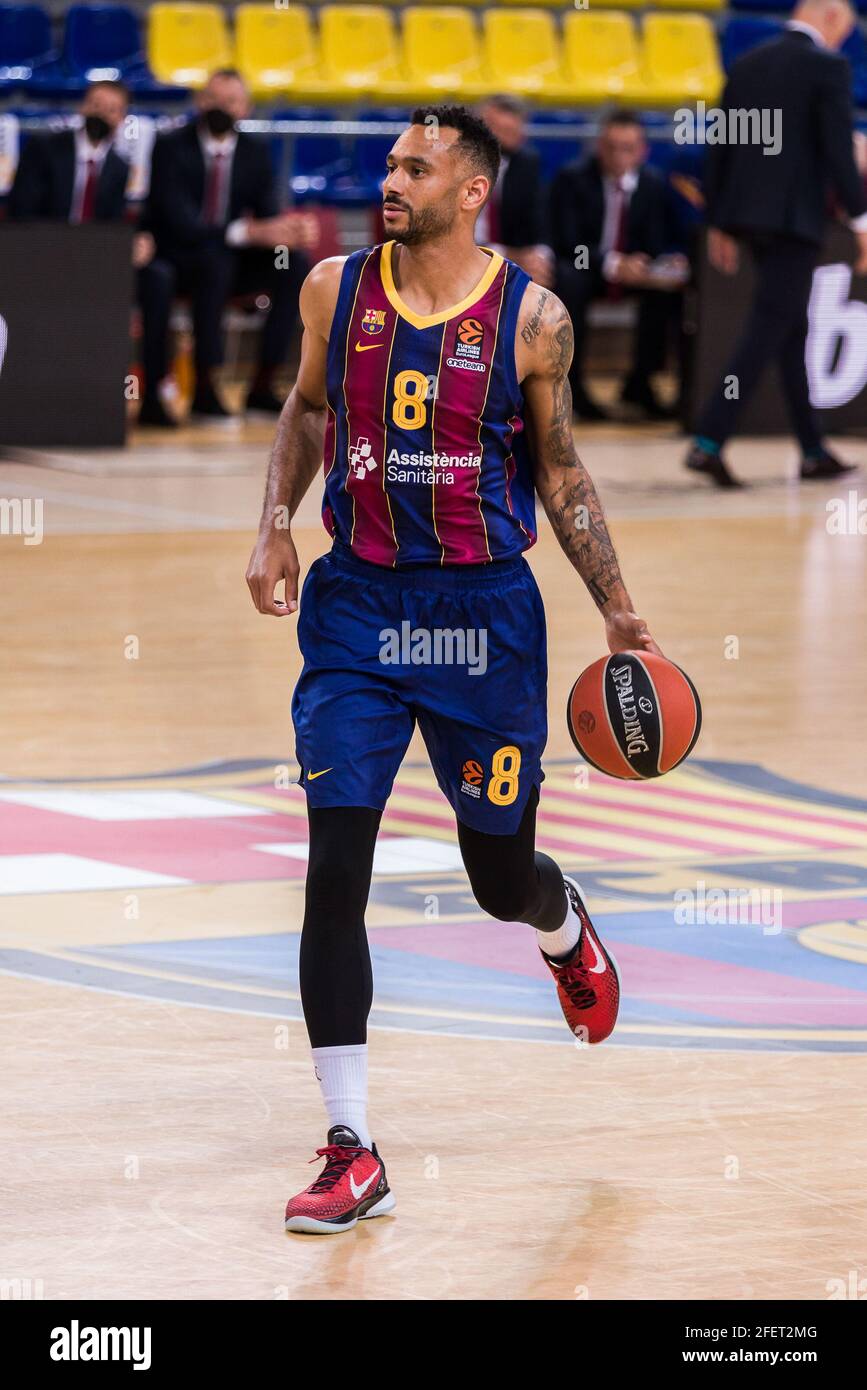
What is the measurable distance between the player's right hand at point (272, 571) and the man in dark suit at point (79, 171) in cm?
1147

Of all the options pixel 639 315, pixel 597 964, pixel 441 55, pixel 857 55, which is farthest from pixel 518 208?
pixel 597 964

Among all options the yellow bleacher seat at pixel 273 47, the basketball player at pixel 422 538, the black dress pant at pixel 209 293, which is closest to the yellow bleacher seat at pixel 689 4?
the yellow bleacher seat at pixel 273 47

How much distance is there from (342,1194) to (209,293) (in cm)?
1266

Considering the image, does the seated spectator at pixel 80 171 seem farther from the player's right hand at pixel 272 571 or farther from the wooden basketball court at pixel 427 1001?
the player's right hand at pixel 272 571

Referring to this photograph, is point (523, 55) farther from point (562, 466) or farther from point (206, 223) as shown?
point (562, 466)

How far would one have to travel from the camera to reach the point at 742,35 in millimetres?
21000

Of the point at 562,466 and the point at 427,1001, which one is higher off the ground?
the point at 562,466

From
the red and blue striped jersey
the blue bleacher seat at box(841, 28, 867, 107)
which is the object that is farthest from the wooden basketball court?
the blue bleacher seat at box(841, 28, 867, 107)

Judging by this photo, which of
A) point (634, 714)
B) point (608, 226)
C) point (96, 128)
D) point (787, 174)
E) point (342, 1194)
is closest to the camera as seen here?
point (342, 1194)

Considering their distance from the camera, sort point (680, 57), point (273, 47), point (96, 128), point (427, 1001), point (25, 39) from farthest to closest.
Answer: point (680, 57) → point (273, 47) → point (25, 39) → point (96, 128) → point (427, 1001)

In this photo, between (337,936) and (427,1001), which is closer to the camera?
(337,936)

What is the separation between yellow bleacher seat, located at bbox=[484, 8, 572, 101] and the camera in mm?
20078
